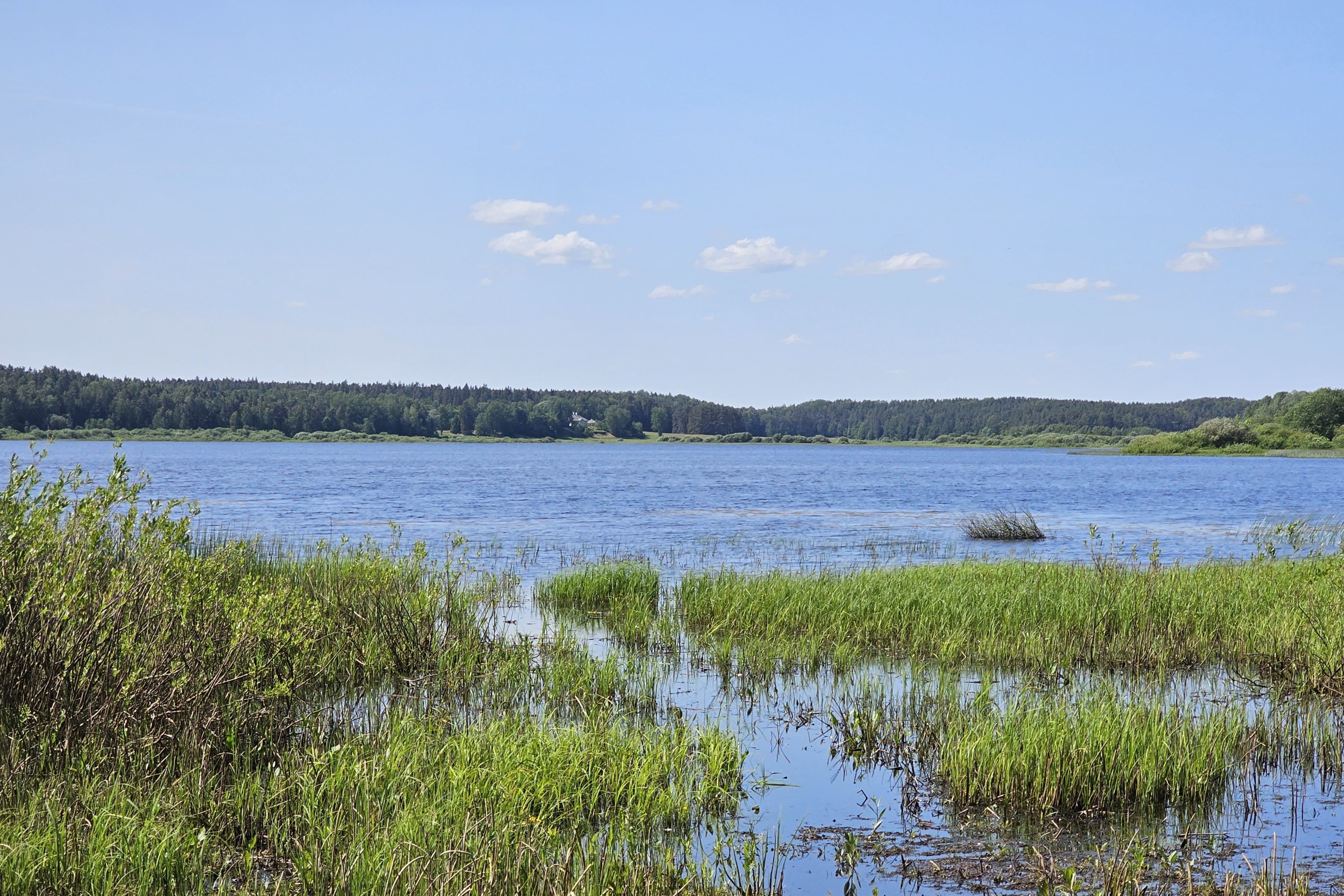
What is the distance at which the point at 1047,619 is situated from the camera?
1363 centimetres

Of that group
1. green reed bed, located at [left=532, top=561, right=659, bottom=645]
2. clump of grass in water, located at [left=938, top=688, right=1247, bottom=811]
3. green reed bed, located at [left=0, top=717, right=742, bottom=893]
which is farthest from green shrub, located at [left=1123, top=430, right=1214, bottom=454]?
green reed bed, located at [left=0, top=717, right=742, bottom=893]

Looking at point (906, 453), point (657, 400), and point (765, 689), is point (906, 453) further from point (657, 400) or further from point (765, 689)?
point (765, 689)

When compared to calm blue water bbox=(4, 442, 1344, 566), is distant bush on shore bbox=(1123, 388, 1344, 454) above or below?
above

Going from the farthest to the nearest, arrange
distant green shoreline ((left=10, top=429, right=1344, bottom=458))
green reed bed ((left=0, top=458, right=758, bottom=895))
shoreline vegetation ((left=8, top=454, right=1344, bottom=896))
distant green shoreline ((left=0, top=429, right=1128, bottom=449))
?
distant green shoreline ((left=0, top=429, right=1128, bottom=449)) < distant green shoreline ((left=10, top=429, right=1344, bottom=458)) < shoreline vegetation ((left=8, top=454, right=1344, bottom=896)) < green reed bed ((left=0, top=458, right=758, bottom=895))

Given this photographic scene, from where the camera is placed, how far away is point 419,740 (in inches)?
295

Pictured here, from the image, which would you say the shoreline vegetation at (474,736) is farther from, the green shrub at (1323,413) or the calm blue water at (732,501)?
the green shrub at (1323,413)

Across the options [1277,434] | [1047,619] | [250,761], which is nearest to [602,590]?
[1047,619]

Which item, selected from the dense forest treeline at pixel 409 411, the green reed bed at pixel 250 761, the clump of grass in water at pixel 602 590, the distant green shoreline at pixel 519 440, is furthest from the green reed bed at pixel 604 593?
the dense forest treeline at pixel 409 411

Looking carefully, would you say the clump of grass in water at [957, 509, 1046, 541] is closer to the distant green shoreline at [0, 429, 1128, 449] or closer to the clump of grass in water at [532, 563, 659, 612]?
the clump of grass in water at [532, 563, 659, 612]

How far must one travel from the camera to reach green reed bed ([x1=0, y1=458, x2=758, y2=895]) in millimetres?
5238

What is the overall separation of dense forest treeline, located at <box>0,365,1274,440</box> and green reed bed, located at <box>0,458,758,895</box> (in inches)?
4835

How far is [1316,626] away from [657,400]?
18690 cm

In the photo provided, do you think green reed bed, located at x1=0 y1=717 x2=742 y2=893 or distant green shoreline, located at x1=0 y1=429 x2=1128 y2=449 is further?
distant green shoreline, located at x1=0 y1=429 x2=1128 y2=449

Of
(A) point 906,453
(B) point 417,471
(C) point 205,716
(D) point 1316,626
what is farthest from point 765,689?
(A) point 906,453
